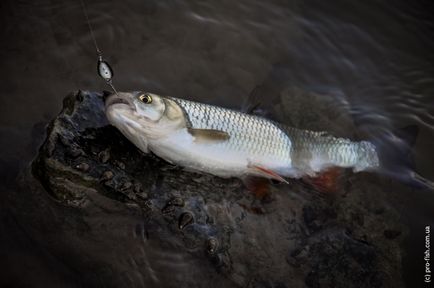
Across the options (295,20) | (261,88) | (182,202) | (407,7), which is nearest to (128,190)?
(182,202)

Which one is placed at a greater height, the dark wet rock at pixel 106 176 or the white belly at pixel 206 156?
the white belly at pixel 206 156

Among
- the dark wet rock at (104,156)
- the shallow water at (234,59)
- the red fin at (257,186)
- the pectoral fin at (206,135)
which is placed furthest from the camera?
the shallow water at (234,59)

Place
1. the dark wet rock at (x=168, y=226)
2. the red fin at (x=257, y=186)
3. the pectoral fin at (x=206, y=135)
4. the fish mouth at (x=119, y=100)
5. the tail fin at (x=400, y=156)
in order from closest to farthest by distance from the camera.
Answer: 1. the dark wet rock at (x=168, y=226)
2. the fish mouth at (x=119, y=100)
3. the pectoral fin at (x=206, y=135)
4. the red fin at (x=257, y=186)
5. the tail fin at (x=400, y=156)

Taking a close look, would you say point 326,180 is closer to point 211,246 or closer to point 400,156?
point 400,156

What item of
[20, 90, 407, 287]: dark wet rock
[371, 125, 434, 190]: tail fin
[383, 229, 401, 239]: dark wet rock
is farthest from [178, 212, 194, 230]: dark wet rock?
[371, 125, 434, 190]: tail fin

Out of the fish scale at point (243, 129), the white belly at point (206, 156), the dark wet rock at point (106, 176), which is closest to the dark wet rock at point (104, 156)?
the dark wet rock at point (106, 176)

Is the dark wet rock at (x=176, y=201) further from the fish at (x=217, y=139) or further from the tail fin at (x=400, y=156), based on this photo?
the tail fin at (x=400, y=156)

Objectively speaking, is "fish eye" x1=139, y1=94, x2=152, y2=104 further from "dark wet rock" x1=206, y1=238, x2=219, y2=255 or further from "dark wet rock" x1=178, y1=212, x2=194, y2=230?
"dark wet rock" x1=206, y1=238, x2=219, y2=255
